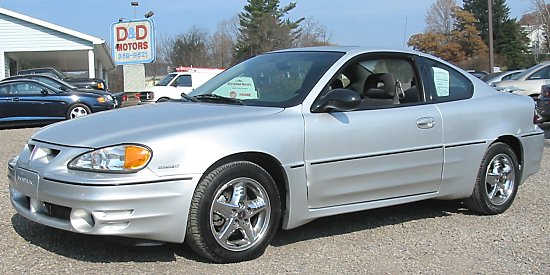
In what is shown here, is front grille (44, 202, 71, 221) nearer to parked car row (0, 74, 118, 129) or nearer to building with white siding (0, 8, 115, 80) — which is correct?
parked car row (0, 74, 118, 129)

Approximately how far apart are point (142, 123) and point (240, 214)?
2.89ft

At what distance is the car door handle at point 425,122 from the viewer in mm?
5023

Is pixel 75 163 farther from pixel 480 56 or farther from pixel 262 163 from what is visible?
pixel 480 56

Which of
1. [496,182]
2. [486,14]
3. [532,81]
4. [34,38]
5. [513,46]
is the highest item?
[486,14]

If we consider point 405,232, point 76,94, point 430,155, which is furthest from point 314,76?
point 76,94

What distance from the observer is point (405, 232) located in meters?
5.10

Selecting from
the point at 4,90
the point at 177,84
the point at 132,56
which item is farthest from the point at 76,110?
the point at 132,56

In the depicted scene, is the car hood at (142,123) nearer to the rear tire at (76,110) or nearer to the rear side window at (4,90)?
the rear tire at (76,110)

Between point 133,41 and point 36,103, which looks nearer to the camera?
point 36,103

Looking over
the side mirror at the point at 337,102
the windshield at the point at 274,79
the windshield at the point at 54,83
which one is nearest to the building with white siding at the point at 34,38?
the windshield at the point at 54,83

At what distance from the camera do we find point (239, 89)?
5.02m

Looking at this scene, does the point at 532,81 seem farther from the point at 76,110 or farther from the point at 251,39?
the point at 251,39

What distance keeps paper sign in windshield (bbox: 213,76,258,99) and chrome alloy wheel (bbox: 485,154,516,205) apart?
2264 mm

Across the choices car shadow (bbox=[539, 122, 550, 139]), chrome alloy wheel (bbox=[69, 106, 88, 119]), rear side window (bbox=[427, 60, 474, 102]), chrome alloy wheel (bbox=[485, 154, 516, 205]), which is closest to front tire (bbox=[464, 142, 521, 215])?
chrome alloy wheel (bbox=[485, 154, 516, 205])
